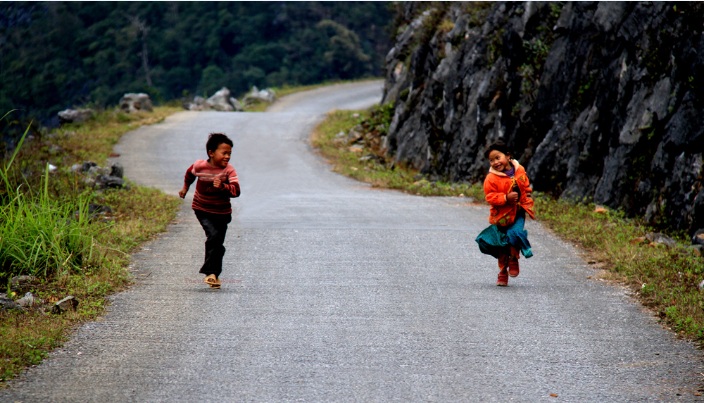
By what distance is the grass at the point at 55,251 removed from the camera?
24.0 ft

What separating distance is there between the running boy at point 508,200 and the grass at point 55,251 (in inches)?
153

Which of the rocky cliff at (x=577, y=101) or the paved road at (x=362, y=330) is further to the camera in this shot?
the rocky cliff at (x=577, y=101)

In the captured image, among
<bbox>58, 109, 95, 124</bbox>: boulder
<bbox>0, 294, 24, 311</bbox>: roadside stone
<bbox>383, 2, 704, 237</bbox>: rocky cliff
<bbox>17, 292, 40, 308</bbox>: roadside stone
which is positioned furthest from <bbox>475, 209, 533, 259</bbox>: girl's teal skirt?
<bbox>58, 109, 95, 124</bbox>: boulder

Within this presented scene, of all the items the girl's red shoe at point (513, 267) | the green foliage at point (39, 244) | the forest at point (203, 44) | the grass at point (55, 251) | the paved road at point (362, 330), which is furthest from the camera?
the forest at point (203, 44)

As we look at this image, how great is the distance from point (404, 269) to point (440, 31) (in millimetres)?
16186

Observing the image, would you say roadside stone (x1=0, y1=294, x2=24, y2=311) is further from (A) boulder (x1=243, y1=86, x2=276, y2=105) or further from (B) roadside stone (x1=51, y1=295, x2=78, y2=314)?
(A) boulder (x1=243, y1=86, x2=276, y2=105)

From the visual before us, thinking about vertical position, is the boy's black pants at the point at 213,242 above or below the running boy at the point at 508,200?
below

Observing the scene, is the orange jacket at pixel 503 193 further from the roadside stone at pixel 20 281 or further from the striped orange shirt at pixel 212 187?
the roadside stone at pixel 20 281

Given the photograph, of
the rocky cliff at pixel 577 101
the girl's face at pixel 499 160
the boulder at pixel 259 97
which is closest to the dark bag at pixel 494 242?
the girl's face at pixel 499 160

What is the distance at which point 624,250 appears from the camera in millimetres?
11227

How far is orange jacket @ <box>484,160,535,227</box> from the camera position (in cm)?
948

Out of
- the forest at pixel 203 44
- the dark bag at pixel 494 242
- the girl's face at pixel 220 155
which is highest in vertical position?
the girl's face at pixel 220 155

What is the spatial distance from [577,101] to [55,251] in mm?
10576

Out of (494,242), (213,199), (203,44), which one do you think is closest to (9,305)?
(213,199)
